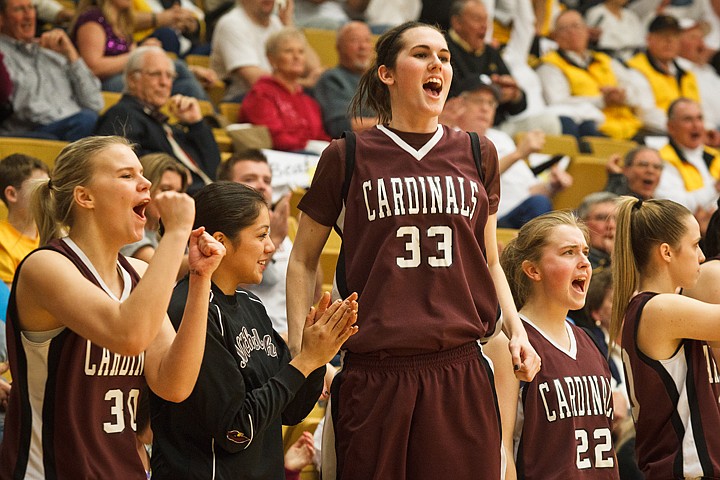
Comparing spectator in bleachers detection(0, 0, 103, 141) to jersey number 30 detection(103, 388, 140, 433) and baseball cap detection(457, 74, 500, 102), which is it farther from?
jersey number 30 detection(103, 388, 140, 433)

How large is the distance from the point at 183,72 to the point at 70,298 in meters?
4.88

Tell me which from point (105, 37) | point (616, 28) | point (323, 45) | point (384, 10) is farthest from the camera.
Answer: point (616, 28)

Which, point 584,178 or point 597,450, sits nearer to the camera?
point 597,450

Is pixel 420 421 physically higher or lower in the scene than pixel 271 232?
lower

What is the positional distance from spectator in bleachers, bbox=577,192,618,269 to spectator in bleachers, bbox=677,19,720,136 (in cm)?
445

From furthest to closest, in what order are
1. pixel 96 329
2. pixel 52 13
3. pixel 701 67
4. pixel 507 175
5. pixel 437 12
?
pixel 701 67, pixel 437 12, pixel 52 13, pixel 507 175, pixel 96 329

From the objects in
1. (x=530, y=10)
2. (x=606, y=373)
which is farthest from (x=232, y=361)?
(x=530, y=10)

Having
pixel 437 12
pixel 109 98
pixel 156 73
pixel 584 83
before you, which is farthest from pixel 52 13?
pixel 584 83

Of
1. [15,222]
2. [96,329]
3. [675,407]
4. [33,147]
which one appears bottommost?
[675,407]

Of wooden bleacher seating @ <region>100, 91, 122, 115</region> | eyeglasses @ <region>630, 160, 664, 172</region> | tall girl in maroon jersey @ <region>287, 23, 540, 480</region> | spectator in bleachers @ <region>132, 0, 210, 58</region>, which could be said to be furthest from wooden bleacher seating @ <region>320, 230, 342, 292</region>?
tall girl in maroon jersey @ <region>287, 23, 540, 480</region>

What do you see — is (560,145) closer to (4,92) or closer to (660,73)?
(660,73)

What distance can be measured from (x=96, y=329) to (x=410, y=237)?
3.03 feet

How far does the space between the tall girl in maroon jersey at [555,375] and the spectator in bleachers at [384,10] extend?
19.9 ft

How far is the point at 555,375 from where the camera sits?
3.68 metres
